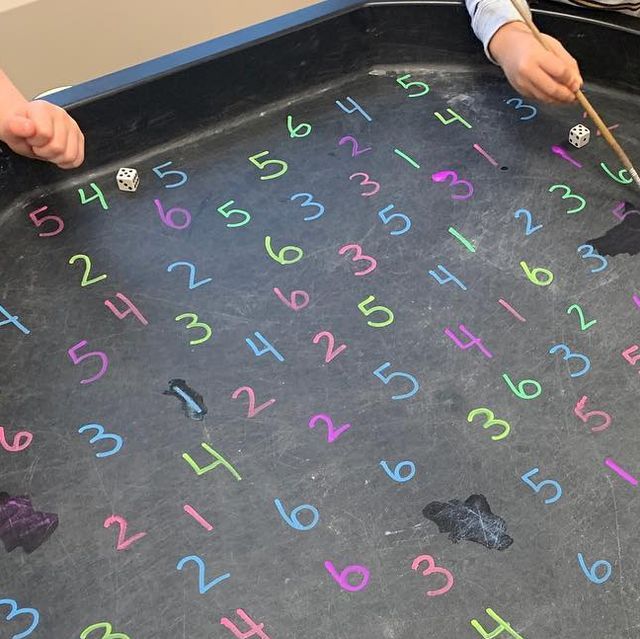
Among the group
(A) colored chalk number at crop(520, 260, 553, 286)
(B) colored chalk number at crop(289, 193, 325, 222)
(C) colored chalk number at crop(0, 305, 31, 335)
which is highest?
(C) colored chalk number at crop(0, 305, 31, 335)

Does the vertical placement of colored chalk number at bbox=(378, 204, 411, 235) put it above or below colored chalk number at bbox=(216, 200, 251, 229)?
below

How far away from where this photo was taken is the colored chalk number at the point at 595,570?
512mm

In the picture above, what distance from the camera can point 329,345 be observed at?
2.07 feet

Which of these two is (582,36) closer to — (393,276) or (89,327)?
(393,276)

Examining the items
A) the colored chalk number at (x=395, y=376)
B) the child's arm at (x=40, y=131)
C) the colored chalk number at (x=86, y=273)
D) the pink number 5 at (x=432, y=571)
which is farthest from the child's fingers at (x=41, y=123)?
the pink number 5 at (x=432, y=571)

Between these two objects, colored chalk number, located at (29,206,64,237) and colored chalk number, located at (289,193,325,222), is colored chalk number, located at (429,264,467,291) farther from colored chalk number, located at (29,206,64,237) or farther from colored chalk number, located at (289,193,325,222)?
colored chalk number, located at (29,206,64,237)

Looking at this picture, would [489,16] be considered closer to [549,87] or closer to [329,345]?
[549,87]

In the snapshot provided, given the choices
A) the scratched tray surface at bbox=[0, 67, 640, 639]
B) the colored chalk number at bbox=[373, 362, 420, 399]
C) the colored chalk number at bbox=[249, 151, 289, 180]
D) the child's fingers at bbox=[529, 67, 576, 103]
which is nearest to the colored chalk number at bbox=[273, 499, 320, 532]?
the scratched tray surface at bbox=[0, 67, 640, 639]

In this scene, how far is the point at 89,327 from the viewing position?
65 cm

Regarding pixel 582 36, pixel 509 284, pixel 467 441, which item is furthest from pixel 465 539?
pixel 582 36

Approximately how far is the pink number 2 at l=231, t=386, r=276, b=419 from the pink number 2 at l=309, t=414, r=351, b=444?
0.11 feet

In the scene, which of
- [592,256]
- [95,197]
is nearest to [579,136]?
[592,256]

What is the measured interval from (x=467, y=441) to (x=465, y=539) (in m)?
0.07

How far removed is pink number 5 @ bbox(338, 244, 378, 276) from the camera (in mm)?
675
